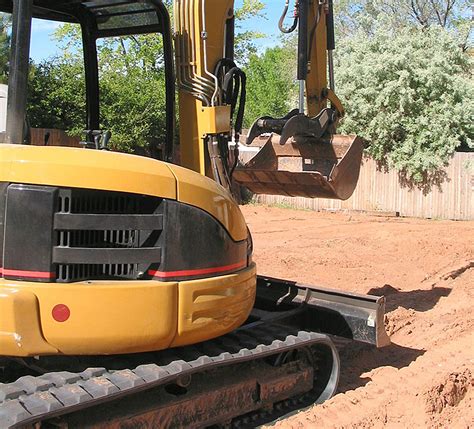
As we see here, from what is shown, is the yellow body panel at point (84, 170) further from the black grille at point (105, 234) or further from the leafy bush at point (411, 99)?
the leafy bush at point (411, 99)

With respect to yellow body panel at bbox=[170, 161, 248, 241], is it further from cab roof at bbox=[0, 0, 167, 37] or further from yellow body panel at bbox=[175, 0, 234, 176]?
cab roof at bbox=[0, 0, 167, 37]

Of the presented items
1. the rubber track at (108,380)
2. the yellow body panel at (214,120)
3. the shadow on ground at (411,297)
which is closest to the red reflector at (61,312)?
the rubber track at (108,380)

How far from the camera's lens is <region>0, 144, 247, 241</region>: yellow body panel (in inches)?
120

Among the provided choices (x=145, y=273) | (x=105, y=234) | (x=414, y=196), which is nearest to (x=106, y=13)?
(x=105, y=234)

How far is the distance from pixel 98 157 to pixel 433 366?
337cm

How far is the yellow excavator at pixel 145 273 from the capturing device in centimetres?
307

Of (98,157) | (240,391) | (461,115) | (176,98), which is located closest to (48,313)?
(98,157)

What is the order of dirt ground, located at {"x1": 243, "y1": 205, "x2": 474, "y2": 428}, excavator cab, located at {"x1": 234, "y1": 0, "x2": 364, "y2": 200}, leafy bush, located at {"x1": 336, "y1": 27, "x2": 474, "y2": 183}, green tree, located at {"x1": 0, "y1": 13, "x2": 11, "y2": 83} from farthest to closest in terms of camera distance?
leafy bush, located at {"x1": 336, "y1": 27, "x2": 474, "y2": 183}
excavator cab, located at {"x1": 234, "y1": 0, "x2": 364, "y2": 200}
dirt ground, located at {"x1": 243, "y1": 205, "x2": 474, "y2": 428}
green tree, located at {"x1": 0, "y1": 13, "x2": 11, "y2": 83}

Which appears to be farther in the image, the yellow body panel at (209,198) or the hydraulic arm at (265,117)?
the hydraulic arm at (265,117)

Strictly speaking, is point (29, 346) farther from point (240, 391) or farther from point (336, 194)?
point (336, 194)

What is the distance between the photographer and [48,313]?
3.06 meters

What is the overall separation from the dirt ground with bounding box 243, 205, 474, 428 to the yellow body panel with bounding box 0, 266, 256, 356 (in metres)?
1.06

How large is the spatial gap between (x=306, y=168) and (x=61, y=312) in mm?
3410

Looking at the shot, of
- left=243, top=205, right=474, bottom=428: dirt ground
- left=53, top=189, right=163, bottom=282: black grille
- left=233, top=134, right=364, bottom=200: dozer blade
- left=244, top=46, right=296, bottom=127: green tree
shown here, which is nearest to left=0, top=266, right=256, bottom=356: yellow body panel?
left=53, top=189, right=163, bottom=282: black grille
